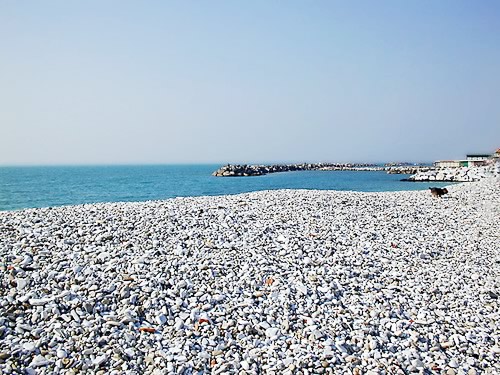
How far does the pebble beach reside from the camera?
4.24m

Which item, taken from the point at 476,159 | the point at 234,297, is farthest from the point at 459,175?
the point at 234,297

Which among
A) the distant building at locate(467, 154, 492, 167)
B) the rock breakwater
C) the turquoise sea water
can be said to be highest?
the distant building at locate(467, 154, 492, 167)

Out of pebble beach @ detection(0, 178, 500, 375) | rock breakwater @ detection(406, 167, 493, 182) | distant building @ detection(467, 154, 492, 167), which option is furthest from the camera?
distant building @ detection(467, 154, 492, 167)

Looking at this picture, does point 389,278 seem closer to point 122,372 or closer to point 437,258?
point 437,258

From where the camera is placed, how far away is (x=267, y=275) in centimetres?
615

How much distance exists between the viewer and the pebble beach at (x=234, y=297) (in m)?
4.24

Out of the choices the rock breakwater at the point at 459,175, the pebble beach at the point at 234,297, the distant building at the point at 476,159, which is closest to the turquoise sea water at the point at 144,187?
the rock breakwater at the point at 459,175

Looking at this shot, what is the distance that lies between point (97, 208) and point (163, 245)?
360cm

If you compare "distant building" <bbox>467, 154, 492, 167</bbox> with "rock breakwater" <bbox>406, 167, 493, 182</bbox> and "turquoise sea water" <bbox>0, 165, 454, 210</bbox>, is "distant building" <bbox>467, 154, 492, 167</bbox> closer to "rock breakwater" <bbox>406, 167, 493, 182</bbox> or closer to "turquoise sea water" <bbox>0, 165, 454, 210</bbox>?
"rock breakwater" <bbox>406, 167, 493, 182</bbox>

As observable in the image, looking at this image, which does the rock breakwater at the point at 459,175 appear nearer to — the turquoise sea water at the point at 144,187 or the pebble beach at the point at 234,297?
the turquoise sea water at the point at 144,187

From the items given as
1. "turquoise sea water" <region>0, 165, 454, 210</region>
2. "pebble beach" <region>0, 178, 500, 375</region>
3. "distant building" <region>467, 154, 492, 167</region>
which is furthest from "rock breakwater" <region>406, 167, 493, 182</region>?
"pebble beach" <region>0, 178, 500, 375</region>

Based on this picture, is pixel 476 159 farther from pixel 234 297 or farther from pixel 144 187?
pixel 234 297

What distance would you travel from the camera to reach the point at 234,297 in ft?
17.9

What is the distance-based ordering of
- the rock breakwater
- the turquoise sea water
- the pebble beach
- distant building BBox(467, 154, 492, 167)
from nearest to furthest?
the pebble beach
the turquoise sea water
the rock breakwater
distant building BBox(467, 154, 492, 167)
